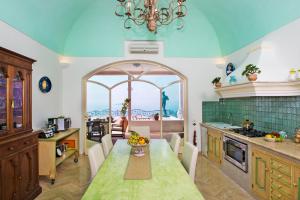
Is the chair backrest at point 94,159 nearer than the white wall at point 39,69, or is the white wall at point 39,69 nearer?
the chair backrest at point 94,159

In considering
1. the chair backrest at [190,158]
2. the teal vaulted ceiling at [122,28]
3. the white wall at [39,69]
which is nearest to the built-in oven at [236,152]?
the chair backrest at [190,158]

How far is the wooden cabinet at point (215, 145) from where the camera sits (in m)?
4.07

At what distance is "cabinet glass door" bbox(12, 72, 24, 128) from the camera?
A: 2607mm

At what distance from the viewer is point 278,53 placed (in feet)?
10.7

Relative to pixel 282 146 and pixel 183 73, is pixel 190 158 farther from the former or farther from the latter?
pixel 183 73

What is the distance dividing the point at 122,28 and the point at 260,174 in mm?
4169

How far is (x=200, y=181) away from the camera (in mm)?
3562

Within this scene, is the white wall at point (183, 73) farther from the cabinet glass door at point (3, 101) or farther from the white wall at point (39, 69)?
the cabinet glass door at point (3, 101)

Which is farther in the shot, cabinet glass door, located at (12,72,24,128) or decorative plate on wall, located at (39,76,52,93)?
decorative plate on wall, located at (39,76,52,93)

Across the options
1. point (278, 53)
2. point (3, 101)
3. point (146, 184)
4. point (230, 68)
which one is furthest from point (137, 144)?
point (230, 68)

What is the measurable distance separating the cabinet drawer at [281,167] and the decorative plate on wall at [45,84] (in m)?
4.10

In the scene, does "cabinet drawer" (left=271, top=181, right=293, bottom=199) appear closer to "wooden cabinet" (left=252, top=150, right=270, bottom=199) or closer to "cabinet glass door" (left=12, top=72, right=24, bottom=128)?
"wooden cabinet" (left=252, top=150, right=270, bottom=199)

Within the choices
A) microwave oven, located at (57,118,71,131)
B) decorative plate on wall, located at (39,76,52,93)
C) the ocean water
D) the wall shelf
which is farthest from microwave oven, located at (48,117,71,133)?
the wall shelf

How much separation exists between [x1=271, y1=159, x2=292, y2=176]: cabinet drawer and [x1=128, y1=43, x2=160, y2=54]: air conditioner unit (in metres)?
3.53
